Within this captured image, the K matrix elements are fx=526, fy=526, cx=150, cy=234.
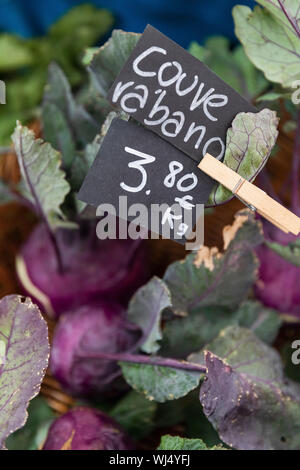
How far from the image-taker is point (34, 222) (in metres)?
0.85

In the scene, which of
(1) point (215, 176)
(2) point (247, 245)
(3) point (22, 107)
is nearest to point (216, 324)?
(2) point (247, 245)

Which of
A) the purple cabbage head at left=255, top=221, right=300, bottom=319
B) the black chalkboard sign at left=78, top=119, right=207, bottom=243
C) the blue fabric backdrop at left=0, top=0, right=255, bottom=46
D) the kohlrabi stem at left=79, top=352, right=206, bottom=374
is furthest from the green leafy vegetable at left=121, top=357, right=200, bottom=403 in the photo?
the blue fabric backdrop at left=0, top=0, right=255, bottom=46

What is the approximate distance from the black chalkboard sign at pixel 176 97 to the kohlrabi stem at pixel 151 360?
19cm

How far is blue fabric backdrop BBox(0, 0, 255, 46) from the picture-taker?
2.70ft

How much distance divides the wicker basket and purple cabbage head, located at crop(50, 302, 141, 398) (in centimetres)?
13

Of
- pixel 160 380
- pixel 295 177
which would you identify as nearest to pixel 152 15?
pixel 295 177

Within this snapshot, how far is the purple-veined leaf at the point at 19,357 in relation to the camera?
1.36 feet

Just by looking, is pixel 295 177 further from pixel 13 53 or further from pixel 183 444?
pixel 13 53

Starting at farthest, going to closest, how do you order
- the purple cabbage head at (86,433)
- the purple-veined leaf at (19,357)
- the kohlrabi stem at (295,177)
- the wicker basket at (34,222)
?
1. the wicker basket at (34,222)
2. the kohlrabi stem at (295,177)
3. the purple cabbage head at (86,433)
4. the purple-veined leaf at (19,357)

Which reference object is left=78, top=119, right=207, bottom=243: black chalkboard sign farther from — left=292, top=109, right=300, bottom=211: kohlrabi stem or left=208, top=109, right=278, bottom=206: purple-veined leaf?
left=292, top=109, right=300, bottom=211: kohlrabi stem

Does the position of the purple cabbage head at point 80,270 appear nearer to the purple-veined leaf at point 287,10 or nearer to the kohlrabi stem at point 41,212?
the kohlrabi stem at point 41,212

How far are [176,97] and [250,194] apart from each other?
104 mm

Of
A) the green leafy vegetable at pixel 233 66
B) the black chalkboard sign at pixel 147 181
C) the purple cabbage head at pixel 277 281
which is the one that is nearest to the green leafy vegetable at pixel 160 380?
the black chalkboard sign at pixel 147 181

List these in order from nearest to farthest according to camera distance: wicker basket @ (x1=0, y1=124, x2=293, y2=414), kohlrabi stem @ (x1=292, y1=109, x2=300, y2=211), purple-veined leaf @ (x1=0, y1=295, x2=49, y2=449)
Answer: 1. purple-veined leaf @ (x1=0, y1=295, x2=49, y2=449)
2. kohlrabi stem @ (x1=292, y1=109, x2=300, y2=211)
3. wicker basket @ (x1=0, y1=124, x2=293, y2=414)
